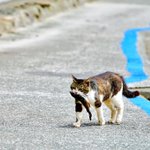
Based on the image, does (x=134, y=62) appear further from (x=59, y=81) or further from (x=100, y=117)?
(x=100, y=117)

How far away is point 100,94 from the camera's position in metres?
7.37

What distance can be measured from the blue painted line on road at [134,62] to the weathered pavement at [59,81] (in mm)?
132

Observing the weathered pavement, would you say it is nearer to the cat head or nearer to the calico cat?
the calico cat

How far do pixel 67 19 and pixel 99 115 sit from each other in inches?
488

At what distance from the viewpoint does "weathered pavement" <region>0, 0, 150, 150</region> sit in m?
7.03

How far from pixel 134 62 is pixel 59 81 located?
8.97ft

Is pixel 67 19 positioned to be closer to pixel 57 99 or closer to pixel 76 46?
pixel 76 46

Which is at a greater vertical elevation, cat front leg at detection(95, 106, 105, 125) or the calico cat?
the calico cat

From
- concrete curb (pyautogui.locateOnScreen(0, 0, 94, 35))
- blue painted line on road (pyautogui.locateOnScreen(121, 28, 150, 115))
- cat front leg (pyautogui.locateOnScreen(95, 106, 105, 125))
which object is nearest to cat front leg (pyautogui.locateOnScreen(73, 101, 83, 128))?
cat front leg (pyautogui.locateOnScreen(95, 106, 105, 125))

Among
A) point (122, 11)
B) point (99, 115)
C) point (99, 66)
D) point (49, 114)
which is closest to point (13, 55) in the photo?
point (99, 66)

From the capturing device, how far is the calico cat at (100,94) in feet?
23.4

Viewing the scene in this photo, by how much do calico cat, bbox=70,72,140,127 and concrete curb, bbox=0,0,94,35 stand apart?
8.46 m

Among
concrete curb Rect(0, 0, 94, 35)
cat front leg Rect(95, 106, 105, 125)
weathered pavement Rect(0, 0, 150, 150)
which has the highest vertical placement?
cat front leg Rect(95, 106, 105, 125)

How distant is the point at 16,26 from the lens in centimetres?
1711
